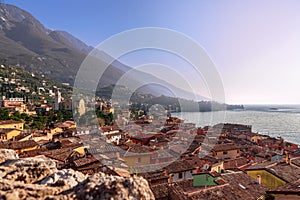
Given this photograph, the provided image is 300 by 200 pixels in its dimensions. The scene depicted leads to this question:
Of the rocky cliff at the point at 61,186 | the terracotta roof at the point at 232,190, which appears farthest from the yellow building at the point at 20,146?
the rocky cliff at the point at 61,186

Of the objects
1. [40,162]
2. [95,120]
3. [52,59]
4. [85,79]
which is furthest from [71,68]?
[40,162]

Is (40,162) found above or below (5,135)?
above

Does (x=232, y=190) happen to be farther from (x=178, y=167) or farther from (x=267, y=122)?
(x=267, y=122)

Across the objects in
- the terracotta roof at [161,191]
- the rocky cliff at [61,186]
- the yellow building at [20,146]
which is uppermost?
the rocky cliff at [61,186]

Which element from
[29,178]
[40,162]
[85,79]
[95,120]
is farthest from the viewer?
[85,79]

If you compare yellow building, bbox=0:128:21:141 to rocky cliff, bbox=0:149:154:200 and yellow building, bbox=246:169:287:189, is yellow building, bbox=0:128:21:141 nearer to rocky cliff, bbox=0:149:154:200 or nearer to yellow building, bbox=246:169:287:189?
yellow building, bbox=246:169:287:189

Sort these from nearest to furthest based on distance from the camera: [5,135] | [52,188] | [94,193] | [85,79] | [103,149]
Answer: [94,193] < [52,188] < [103,149] < [5,135] < [85,79]

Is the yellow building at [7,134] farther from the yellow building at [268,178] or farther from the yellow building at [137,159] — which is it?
the yellow building at [268,178]

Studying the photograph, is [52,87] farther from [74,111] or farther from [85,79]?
[74,111]
